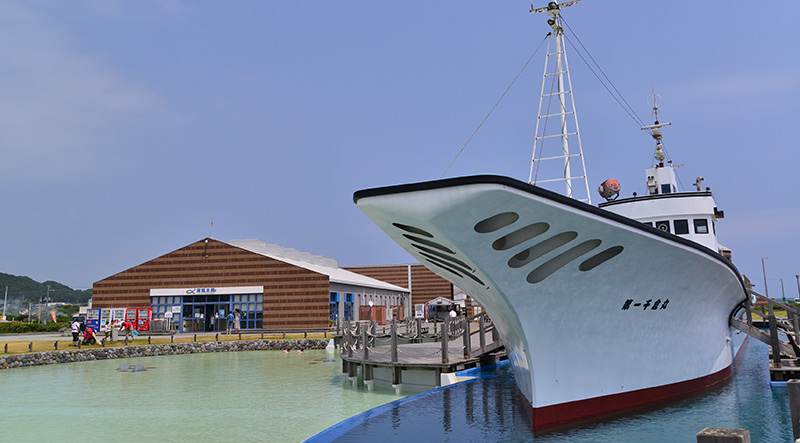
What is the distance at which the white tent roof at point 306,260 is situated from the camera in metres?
40.3

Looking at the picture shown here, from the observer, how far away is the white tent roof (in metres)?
40.3

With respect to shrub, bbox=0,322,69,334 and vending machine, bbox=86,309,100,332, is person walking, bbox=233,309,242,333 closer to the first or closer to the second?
vending machine, bbox=86,309,100,332

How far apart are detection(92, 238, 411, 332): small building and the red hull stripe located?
28080 mm

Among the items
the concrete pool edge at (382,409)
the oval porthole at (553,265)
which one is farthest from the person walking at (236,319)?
the oval porthole at (553,265)

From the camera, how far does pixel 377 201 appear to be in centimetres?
689

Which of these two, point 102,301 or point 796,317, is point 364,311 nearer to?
point 102,301

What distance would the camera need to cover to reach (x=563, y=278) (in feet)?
26.2

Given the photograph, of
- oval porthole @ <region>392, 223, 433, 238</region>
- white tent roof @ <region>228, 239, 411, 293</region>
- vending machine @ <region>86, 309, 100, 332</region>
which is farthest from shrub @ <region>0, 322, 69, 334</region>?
oval porthole @ <region>392, 223, 433, 238</region>

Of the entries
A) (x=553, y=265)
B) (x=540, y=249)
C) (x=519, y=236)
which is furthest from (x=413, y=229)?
(x=553, y=265)

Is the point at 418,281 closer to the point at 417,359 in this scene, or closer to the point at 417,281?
the point at 417,281

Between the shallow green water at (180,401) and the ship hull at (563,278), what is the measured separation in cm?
509

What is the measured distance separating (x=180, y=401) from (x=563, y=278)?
11.7 meters

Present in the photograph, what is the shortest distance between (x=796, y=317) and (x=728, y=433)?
15708mm

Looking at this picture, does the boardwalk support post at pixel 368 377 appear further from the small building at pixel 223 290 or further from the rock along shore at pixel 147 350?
the small building at pixel 223 290
